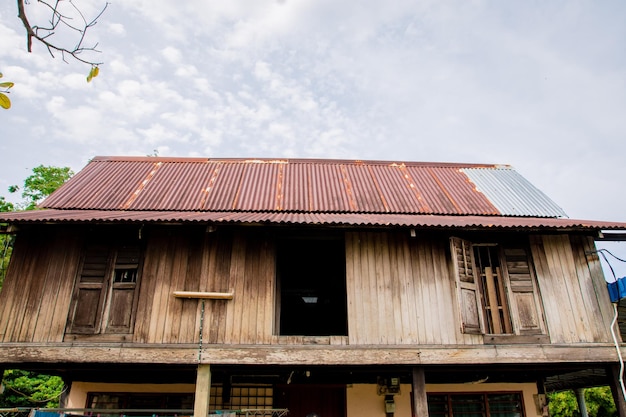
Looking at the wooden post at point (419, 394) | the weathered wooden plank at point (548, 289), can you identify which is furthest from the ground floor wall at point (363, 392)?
the weathered wooden plank at point (548, 289)

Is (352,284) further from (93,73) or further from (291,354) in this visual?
(93,73)

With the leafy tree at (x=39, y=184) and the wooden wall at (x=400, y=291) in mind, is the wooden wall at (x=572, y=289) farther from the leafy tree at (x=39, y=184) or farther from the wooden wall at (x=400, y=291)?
the leafy tree at (x=39, y=184)

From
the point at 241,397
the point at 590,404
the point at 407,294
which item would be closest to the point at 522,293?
the point at 407,294

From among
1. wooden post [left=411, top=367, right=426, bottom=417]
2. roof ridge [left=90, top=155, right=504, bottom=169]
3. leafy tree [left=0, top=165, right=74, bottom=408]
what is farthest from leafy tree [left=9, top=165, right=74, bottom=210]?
wooden post [left=411, top=367, right=426, bottom=417]

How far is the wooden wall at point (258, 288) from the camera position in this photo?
7.11 meters

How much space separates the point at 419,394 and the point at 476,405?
3389mm

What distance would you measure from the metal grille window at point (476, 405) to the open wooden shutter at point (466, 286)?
318 cm

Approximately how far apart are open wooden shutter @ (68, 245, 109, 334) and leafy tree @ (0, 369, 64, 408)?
43.3ft

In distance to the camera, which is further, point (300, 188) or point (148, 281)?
point (300, 188)

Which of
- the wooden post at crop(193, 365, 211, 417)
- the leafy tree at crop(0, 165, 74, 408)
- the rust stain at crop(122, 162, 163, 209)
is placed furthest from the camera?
the leafy tree at crop(0, 165, 74, 408)

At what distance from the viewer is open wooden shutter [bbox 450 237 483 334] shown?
7.25 m

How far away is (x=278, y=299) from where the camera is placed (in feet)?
25.0

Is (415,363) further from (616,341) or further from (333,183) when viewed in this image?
(333,183)

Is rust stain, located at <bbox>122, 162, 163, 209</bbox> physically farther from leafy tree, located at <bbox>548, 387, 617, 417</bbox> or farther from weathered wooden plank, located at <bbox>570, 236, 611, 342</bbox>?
leafy tree, located at <bbox>548, 387, 617, 417</bbox>
